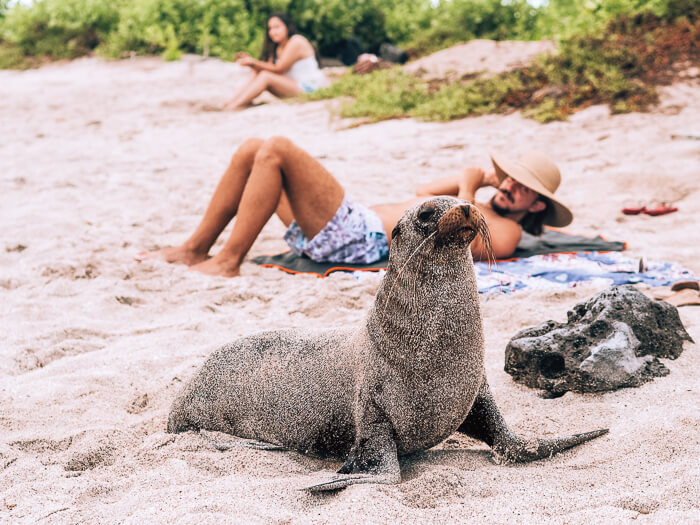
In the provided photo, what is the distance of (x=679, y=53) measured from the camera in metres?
8.32

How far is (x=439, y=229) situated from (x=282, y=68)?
911 cm

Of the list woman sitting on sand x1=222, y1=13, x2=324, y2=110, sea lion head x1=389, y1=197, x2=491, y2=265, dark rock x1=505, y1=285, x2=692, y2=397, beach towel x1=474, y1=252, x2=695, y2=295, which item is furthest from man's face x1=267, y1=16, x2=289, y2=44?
sea lion head x1=389, y1=197, x2=491, y2=265

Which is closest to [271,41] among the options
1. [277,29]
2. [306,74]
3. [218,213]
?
[277,29]

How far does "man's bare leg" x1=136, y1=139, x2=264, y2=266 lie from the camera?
175 inches

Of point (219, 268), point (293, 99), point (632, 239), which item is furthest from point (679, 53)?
point (219, 268)

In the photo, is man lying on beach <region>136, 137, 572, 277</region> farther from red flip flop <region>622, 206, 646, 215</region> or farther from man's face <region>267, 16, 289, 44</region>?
man's face <region>267, 16, 289, 44</region>

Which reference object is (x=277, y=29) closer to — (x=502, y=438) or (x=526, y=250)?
(x=526, y=250)

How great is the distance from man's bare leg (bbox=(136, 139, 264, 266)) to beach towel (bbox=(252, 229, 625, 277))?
1.23 ft

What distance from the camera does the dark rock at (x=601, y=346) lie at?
2553 mm

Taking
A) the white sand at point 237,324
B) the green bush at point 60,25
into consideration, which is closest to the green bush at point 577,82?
the white sand at point 237,324

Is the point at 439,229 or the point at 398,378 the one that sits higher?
the point at 439,229

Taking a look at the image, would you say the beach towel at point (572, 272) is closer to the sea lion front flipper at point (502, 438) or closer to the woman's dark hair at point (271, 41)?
the sea lion front flipper at point (502, 438)

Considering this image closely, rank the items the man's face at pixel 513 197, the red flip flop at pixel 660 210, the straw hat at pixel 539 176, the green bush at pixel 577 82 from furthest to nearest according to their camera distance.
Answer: the green bush at pixel 577 82, the red flip flop at pixel 660 210, the man's face at pixel 513 197, the straw hat at pixel 539 176

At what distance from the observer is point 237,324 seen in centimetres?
351
